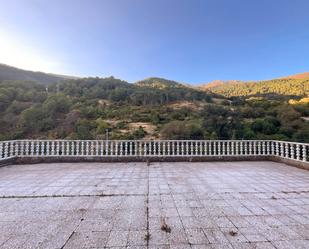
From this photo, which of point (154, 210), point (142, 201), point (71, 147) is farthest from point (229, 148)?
point (71, 147)

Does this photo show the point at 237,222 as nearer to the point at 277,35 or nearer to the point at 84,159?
the point at 84,159

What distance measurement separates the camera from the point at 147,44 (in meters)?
12.1

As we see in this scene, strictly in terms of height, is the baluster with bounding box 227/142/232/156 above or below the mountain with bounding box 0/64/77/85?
below

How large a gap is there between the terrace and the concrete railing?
0.04 metres

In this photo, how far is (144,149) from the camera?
214 inches

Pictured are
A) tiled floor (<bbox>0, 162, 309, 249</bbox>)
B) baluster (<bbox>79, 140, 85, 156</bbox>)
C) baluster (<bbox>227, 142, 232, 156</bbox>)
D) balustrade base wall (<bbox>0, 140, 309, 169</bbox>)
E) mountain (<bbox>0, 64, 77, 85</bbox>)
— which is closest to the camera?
tiled floor (<bbox>0, 162, 309, 249</bbox>)

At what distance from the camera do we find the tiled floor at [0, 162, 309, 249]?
1.62 metres

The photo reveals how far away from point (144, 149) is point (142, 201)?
2.97 metres

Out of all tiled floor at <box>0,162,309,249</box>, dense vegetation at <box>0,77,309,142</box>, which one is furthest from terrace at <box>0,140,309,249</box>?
dense vegetation at <box>0,77,309,142</box>

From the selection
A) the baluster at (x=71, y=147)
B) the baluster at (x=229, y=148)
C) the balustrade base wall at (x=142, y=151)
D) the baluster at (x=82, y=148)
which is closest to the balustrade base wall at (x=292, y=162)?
the balustrade base wall at (x=142, y=151)

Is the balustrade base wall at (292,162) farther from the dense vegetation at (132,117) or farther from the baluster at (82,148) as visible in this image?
the dense vegetation at (132,117)

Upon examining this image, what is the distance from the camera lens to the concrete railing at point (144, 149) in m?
5.20

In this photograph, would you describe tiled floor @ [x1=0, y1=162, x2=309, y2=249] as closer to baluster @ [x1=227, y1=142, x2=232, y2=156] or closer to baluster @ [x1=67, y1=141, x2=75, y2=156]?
baluster @ [x1=67, y1=141, x2=75, y2=156]

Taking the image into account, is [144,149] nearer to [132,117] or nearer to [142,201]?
[142,201]
